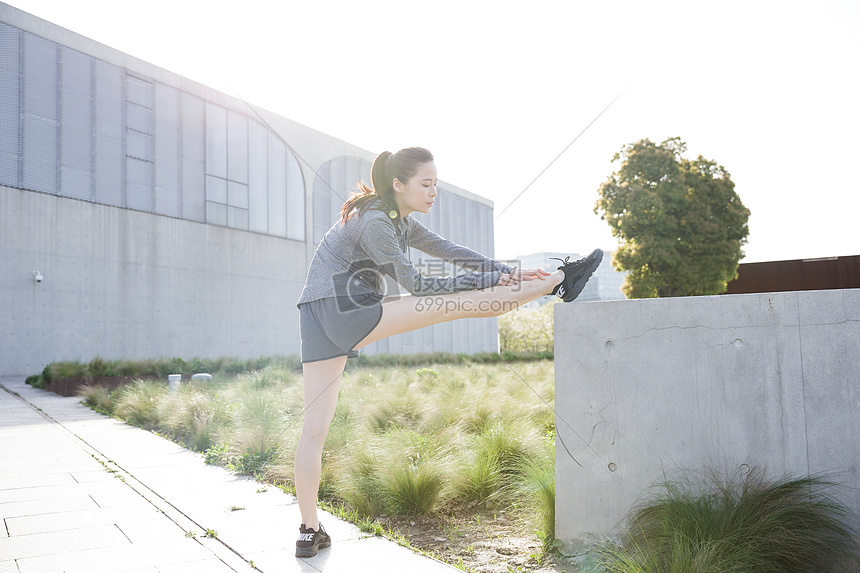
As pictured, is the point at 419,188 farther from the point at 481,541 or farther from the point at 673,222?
the point at 673,222

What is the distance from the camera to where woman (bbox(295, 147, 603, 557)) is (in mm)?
2242

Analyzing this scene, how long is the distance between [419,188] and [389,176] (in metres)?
0.15

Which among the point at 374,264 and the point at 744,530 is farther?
the point at 374,264

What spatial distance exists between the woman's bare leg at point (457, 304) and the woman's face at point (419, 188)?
16.4 inches

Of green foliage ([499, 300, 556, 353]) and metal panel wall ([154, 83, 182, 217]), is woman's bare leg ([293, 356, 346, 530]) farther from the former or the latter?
green foliage ([499, 300, 556, 353])

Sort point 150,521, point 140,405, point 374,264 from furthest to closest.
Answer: point 140,405 < point 150,521 < point 374,264

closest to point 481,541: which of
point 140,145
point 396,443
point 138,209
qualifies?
point 396,443

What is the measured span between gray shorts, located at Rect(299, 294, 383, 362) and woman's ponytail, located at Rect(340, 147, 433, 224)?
1.20 ft

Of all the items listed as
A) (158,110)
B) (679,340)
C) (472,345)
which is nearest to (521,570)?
(679,340)

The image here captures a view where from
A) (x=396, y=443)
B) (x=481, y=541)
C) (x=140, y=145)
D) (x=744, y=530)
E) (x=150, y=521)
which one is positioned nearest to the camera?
(x=744, y=530)

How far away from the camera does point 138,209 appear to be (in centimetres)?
1973

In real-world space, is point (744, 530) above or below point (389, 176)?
below


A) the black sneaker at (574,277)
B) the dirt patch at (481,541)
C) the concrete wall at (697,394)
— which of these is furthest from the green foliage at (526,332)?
the black sneaker at (574,277)

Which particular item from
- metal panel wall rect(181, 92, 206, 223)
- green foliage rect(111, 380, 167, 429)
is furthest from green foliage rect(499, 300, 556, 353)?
green foliage rect(111, 380, 167, 429)
